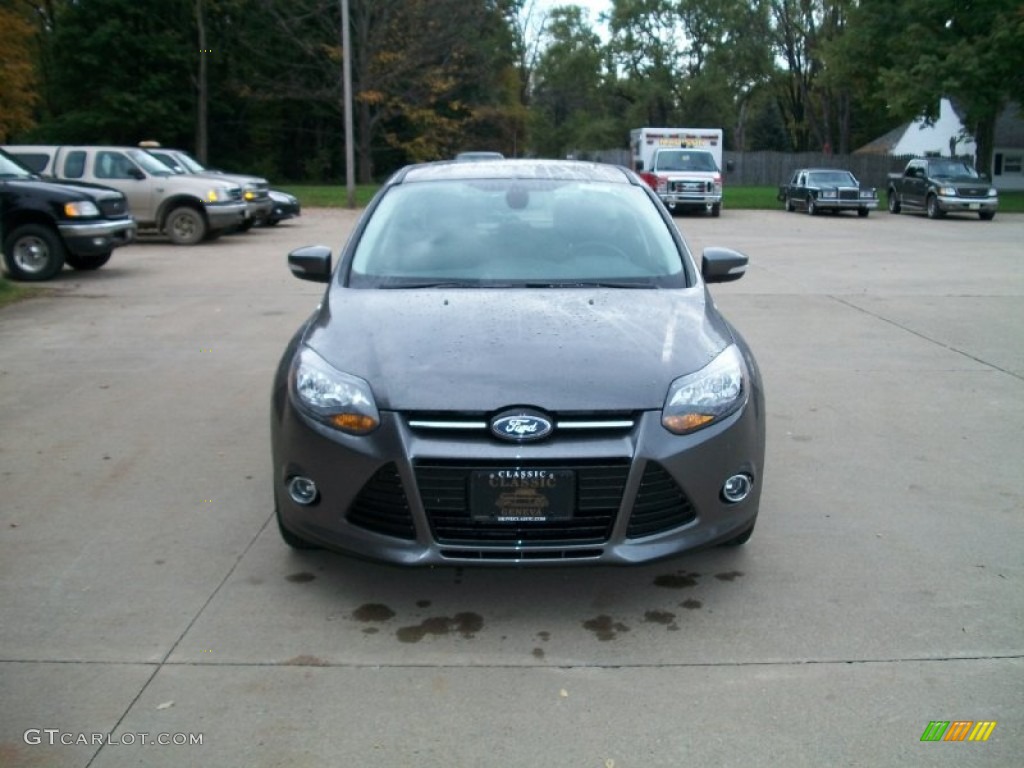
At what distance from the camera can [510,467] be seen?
3738 millimetres

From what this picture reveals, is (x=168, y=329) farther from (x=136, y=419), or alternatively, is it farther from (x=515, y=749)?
(x=515, y=749)

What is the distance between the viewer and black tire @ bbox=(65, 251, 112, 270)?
15.2 m

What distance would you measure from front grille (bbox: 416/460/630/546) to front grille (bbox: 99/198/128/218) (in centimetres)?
1207

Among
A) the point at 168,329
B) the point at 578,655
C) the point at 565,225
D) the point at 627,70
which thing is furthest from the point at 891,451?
the point at 627,70

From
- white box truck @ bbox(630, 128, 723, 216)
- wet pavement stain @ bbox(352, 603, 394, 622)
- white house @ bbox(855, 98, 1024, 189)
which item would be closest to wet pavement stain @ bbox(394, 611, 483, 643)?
wet pavement stain @ bbox(352, 603, 394, 622)

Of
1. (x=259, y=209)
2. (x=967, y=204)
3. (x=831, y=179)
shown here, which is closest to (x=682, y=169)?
(x=831, y=179)

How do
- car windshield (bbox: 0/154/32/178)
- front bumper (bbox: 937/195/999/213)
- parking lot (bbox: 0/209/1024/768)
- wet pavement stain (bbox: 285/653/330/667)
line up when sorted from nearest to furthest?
parking lot (bbox: 0/209/1024/768) < wet pavement stain (bbox: 285/653/330/667) < car windshield (bbox: 0/154/32/178) < front bumper (bbox: 937/195/999/213)

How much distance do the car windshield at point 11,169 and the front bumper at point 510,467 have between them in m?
12.2

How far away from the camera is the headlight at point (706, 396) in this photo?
3.92 m

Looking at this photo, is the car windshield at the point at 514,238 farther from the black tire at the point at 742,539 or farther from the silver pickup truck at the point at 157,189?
the silver pickup truck at the point at 157,189

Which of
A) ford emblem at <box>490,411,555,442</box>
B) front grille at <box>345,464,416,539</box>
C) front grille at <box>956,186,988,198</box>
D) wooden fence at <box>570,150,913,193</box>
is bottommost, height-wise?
front grille at <box>345,464,416,539</box>

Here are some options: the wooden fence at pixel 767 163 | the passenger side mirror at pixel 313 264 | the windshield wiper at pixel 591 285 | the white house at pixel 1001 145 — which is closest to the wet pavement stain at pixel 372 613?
the windshield wiper at pixel 591 285

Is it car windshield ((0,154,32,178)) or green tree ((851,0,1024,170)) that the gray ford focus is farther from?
green tree ((851,0,1024,170))

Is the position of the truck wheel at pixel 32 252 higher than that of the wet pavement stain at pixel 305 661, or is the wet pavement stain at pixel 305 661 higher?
the truck wheel at pixel 32 252
